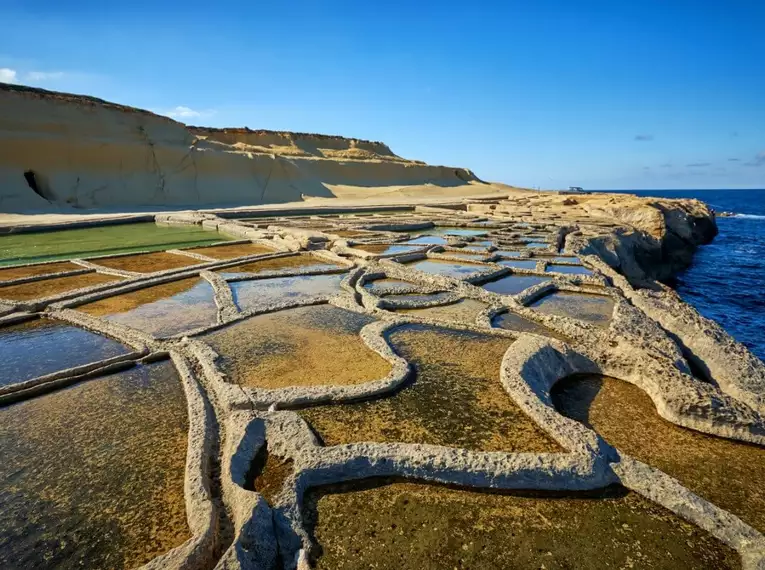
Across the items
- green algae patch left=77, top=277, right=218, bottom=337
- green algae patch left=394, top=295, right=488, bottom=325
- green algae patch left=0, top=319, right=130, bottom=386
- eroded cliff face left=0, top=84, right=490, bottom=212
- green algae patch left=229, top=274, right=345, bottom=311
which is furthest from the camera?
eroded cliff face left=0, top=84, right=490, bottom=212

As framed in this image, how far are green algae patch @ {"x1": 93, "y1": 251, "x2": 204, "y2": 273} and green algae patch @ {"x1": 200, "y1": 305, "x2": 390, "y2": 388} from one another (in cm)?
401

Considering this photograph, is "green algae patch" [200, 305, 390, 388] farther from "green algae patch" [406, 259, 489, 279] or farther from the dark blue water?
the dark blue water

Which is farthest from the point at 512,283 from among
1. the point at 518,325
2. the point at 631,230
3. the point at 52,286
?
the point at 631,230

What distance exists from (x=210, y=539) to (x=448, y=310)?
423 centimetres

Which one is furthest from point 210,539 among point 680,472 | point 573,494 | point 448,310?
point 448,310

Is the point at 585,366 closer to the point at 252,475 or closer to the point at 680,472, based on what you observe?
the point at 680,472

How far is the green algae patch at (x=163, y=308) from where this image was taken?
17.5ft

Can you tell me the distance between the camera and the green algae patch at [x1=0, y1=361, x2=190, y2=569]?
221cm

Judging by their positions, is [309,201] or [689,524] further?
[309,201]

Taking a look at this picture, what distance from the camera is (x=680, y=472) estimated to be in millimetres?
2875

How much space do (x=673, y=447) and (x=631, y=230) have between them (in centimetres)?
1341

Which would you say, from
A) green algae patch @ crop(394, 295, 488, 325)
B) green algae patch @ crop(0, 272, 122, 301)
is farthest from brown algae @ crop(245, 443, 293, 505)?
green algae patch @ crop(0, 272, 122, 301)

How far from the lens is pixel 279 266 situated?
885 cm

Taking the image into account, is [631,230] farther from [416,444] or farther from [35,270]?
[35,270]
